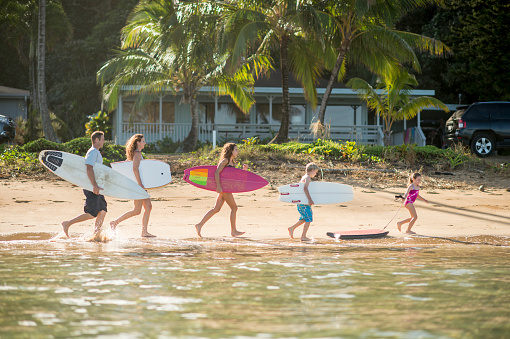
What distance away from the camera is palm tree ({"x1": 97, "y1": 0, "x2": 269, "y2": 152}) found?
19000 mm

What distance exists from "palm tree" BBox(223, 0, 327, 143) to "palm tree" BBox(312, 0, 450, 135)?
804 mm

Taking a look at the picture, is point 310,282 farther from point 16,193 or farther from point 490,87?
point 490,87

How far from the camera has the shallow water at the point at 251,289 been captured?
14.2ft

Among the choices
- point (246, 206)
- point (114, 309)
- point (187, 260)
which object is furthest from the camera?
point (246, 206)

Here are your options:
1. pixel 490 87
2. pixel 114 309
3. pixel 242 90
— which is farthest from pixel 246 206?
pixel 490 87

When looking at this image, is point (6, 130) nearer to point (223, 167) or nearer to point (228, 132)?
point (228, 132)

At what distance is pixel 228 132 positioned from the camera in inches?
979

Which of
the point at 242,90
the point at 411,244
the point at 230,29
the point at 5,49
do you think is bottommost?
the point at 411,244

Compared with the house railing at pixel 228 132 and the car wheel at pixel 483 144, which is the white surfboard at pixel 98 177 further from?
the house railing at pixel 228 132

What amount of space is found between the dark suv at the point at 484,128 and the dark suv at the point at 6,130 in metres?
17.4

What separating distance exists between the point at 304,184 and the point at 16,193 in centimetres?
689

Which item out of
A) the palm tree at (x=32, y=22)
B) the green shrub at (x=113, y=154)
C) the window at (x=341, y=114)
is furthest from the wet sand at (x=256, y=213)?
the palm tree at (x=32, y=22)

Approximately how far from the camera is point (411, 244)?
8.40m

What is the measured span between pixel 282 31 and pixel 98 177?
39.2 feet
